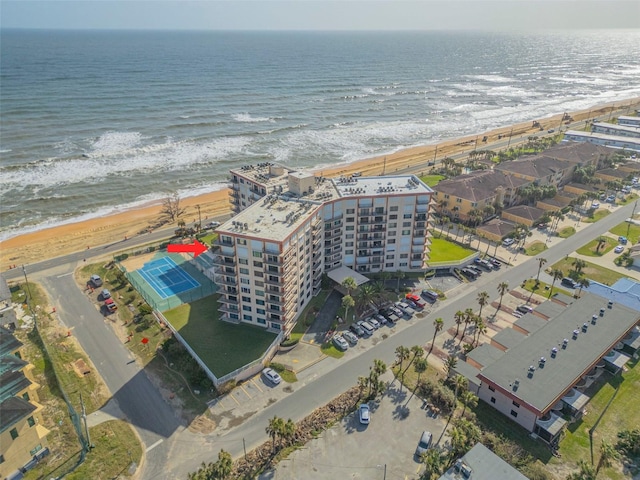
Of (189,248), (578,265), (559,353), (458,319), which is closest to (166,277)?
(189,248)

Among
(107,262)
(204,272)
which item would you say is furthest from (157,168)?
(204,272)

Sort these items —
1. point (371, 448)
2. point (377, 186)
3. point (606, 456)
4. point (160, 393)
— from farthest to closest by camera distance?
point (377, 186) < point (160, 393) < point (371, 448) < point (606, 456)

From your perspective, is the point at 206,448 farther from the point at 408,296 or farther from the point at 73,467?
the point at 408,296

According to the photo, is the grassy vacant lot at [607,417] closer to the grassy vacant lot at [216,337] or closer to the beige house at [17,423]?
the grassy vacant lot at [216,337]

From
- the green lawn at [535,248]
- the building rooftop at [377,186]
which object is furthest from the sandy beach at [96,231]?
the green lawn at [535,248]

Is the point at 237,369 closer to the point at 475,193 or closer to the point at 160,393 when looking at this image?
the point at 160,393

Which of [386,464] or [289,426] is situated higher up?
[289,426]

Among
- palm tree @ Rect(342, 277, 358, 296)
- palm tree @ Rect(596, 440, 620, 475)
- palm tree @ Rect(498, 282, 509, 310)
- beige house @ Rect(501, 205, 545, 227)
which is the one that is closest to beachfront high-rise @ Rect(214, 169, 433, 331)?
palm tree @ Rect(342, 277, 358, 296)

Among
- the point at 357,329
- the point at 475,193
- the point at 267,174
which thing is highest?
the point at 267,174
